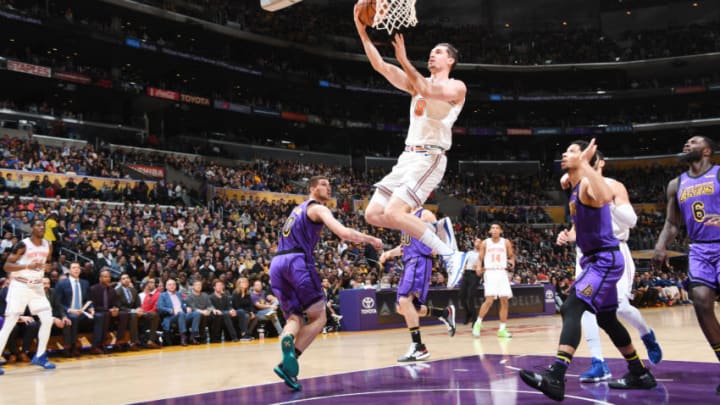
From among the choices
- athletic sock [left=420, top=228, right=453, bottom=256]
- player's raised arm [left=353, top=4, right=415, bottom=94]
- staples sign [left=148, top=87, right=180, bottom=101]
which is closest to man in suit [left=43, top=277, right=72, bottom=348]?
athletic sock [left=420, top=228, right=453, bottom=256]

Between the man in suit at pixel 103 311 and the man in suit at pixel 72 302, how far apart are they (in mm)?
264

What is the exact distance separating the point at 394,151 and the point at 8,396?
3950 centimetres

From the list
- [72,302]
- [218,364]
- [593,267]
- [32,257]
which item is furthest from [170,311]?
[593,267]

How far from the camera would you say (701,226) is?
5.46m

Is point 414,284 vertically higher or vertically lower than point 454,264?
lower

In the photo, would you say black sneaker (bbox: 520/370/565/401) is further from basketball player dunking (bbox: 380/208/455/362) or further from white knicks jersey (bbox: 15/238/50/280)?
white knicks jersey (bbox: 15/238/50/280)

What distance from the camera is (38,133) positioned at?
2697 cm

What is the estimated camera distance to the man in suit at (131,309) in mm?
11898

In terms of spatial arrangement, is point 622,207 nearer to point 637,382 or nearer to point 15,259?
point 637,382

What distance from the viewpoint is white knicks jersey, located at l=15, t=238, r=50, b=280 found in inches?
352

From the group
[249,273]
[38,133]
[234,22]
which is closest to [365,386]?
[249,273]

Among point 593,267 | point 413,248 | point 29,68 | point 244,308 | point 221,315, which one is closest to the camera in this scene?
point 593,267

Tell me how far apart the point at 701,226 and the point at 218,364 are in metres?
6.13

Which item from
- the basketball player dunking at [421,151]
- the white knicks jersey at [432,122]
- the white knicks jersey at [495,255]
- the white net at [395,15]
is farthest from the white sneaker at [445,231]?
the white knicks jersey at [495,255]
